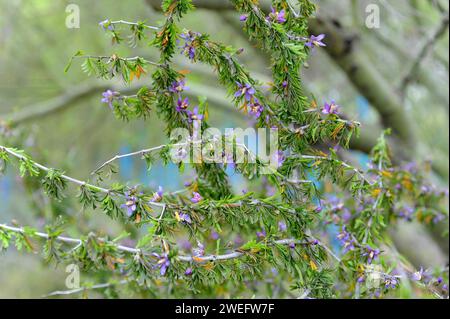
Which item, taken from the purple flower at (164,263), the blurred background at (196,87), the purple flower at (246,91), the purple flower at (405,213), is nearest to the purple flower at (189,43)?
the purple flower at (246,91)

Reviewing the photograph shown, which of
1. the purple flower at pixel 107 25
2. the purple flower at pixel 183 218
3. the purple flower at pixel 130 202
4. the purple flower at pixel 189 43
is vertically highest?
the purple flower at pixel 107 25

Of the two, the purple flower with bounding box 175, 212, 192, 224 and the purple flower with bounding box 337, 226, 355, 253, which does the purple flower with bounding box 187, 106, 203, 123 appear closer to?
the purple flower with bounding box 175, 212, 192, 224

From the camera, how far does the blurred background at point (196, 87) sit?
14.3 ft

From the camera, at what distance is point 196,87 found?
595 centimetres

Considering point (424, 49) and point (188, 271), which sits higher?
point (424, 49)

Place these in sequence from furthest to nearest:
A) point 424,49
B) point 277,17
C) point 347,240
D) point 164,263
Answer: point 424,49, point 347,240, point 277,17, point 164,263

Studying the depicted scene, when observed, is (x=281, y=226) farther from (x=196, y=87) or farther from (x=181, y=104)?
(x=196, y=87)

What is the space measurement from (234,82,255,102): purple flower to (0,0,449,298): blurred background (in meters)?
1.68

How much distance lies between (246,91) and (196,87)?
4.00 m

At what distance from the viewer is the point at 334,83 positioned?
8.52 m

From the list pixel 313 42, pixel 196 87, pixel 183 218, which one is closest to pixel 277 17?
pixel 313 42

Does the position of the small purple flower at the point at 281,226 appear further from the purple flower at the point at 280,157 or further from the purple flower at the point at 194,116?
the purple flower at the point at 194,116

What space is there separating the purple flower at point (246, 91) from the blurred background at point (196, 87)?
5.51 ft

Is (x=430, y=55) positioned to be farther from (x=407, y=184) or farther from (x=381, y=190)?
(x=381, y=190)
